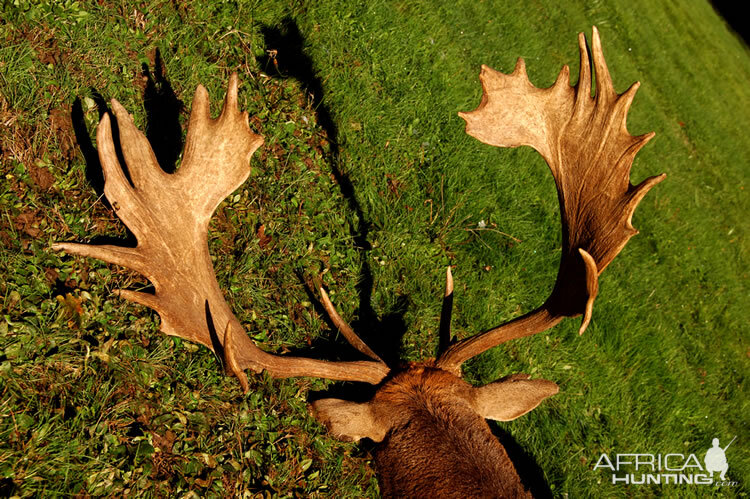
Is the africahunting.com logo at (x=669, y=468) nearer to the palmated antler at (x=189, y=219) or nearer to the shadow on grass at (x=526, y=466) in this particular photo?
the shadow on grass at (x=526, y=466)

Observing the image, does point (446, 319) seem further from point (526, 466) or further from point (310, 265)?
point (526, 466)

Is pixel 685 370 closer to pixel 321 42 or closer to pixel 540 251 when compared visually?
pixel 540 251

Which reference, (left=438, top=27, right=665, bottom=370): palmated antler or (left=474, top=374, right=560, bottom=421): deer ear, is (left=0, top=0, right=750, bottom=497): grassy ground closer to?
(left=474, top=374, right=560, bottom=421): deer ear

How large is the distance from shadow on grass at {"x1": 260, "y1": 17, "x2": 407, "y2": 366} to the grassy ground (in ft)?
0.06

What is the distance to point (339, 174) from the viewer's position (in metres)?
4.84

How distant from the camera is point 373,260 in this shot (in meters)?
4.61

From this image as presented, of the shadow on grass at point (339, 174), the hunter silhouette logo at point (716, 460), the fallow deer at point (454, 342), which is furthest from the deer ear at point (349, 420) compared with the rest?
the hunter silhouette logo at point (716, 460)

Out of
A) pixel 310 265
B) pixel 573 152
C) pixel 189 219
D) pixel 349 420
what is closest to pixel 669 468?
pixel 573 152

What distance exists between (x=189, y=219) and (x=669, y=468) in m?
4.62

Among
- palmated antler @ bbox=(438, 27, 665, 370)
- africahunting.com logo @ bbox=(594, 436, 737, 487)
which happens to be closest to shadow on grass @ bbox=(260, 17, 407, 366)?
palmated antler @ bbox=(438, 27, 665, 370)

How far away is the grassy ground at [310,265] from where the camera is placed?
2980mm

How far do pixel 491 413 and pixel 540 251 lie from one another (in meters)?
2.64

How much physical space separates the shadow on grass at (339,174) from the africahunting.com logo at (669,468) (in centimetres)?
204

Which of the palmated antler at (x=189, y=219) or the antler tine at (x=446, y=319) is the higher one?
the palmated antler at (x=189, y=219)
